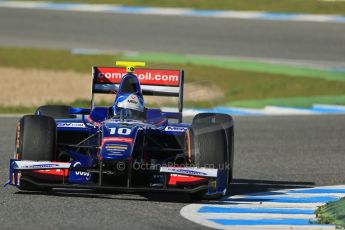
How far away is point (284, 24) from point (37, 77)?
313 inches

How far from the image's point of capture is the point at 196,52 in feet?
83.6

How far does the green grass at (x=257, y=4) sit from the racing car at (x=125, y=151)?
18881 mm

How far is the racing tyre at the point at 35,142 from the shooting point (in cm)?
992

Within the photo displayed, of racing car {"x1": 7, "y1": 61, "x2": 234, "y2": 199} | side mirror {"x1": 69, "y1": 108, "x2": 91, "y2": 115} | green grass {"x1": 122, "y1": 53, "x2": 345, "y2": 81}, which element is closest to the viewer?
racing car {"x1": 7, "y1": 61, "x2": 234, "y2": 199}

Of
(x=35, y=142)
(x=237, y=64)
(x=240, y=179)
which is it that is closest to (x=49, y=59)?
(x=237, y=64)

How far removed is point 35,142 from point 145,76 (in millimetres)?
2353

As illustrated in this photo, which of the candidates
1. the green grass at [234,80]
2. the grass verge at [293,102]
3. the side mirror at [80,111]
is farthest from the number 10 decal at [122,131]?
the grass verge at [293,102]

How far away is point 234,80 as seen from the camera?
2286 cm

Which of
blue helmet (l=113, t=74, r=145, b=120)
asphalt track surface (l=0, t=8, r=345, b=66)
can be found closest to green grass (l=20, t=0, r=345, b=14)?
asphalt track surface (l=0, t=8, r=345, b=66)

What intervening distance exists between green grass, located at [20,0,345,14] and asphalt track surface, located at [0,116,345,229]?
495 inches

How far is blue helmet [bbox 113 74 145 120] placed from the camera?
10.8 m

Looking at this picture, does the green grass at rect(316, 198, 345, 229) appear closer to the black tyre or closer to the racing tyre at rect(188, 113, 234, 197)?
the racing tyre at rect(188, 113, 234, 197)

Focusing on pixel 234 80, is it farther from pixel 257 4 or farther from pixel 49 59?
pixel 257 4

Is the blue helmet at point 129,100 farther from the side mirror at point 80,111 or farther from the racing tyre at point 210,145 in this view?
the racing tyre at point 210,145
